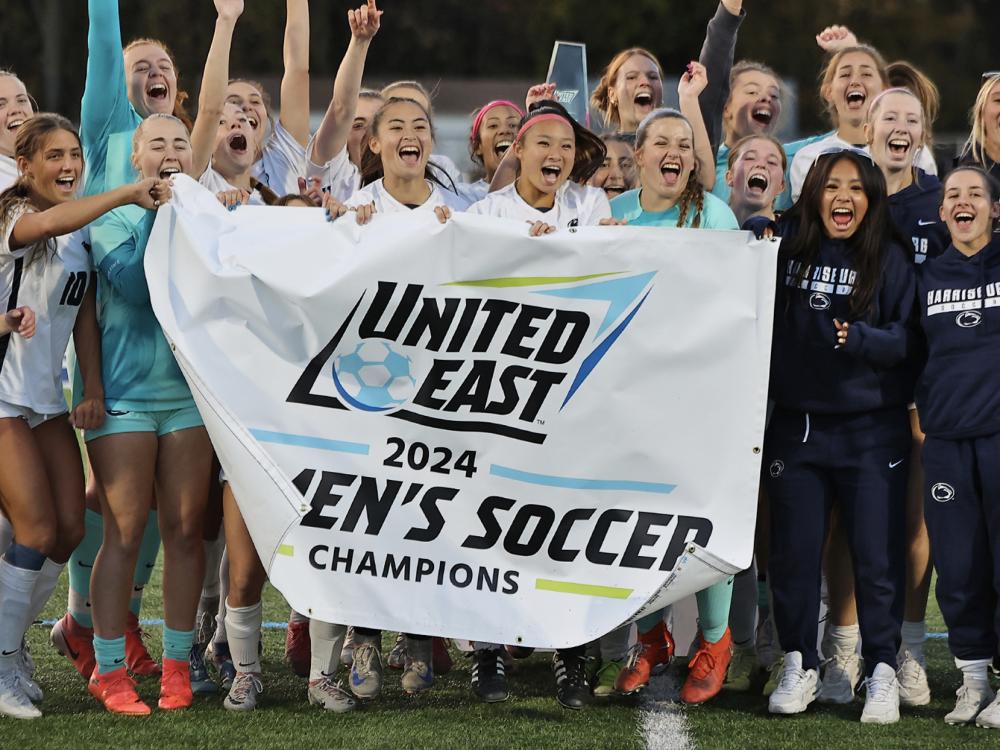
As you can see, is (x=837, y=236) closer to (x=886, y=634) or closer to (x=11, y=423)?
(x=886, y=634)

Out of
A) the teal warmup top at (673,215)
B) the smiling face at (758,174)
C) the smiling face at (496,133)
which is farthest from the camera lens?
the smiling face at (496,133)

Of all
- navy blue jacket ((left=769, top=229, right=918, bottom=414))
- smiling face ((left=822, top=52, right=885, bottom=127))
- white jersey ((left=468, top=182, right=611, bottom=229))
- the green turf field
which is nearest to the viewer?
the green turf field

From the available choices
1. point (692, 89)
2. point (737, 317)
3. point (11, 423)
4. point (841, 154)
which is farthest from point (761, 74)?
point (11, 423)

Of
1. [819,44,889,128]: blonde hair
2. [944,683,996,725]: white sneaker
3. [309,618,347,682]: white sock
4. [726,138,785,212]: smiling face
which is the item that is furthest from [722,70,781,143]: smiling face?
[309,618,347,682]: white sock

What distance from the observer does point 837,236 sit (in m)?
5.57

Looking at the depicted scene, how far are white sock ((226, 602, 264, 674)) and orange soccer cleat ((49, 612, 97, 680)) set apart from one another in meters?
0.66

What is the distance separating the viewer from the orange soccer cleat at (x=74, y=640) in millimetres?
6070

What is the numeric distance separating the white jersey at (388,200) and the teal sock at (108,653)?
5.70 feet

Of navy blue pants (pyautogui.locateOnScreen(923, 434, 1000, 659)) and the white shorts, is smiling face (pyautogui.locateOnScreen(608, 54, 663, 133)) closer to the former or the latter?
navy blue pants (pyautogui.locateOnScreen(923, 434, 1000, 659))

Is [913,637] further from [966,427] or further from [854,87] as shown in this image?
[854,87]

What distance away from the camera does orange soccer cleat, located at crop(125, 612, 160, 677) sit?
6.21 metres


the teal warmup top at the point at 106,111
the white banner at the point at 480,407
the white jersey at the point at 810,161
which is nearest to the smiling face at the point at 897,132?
the white jersey at the point at 810,161

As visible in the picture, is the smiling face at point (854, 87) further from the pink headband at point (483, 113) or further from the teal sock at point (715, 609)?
the teal sock at point (715, 609)

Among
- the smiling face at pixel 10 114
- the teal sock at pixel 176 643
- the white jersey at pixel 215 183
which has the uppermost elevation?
the smiling face at pixel 10 114
